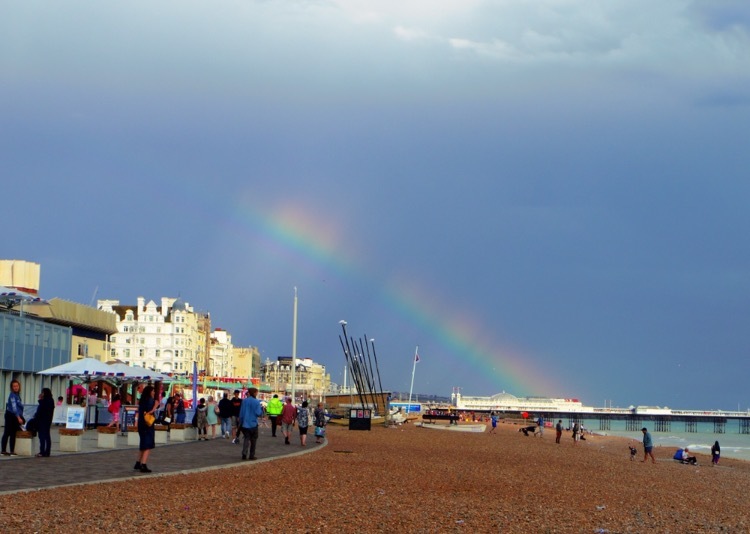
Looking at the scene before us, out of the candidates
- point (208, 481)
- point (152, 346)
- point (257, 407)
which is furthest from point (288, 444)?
point (152, 346)

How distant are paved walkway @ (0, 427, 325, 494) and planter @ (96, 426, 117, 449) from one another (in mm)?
277

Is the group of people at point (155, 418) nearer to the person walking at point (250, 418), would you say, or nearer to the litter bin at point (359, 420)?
the person walking at point (250, 418)

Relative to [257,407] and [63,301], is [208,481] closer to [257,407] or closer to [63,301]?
[257,407]

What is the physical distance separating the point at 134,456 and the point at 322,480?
6148mm

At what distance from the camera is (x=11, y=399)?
69.2 feet

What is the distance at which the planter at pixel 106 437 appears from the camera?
1003 inches

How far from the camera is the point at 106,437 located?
25.9 metres

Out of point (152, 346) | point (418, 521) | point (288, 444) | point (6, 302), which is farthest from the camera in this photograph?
point (152, 346)

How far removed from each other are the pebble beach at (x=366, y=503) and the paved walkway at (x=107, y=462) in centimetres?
53

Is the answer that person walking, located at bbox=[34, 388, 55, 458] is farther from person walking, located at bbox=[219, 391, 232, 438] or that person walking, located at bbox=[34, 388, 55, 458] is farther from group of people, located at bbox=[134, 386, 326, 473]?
person walking, located at bbox=[219, 391, 232, 438]

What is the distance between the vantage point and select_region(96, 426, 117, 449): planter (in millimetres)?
25484

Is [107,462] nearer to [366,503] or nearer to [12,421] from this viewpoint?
[12,421]

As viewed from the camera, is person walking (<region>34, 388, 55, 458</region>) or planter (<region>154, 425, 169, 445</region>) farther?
planter (<region>154, 425, 169, 445</region>)

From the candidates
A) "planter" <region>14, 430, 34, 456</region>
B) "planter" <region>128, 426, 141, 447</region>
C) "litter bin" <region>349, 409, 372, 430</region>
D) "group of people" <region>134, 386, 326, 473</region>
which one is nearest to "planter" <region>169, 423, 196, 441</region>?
"group of people" <region>134, 386, 326, 473</region>
